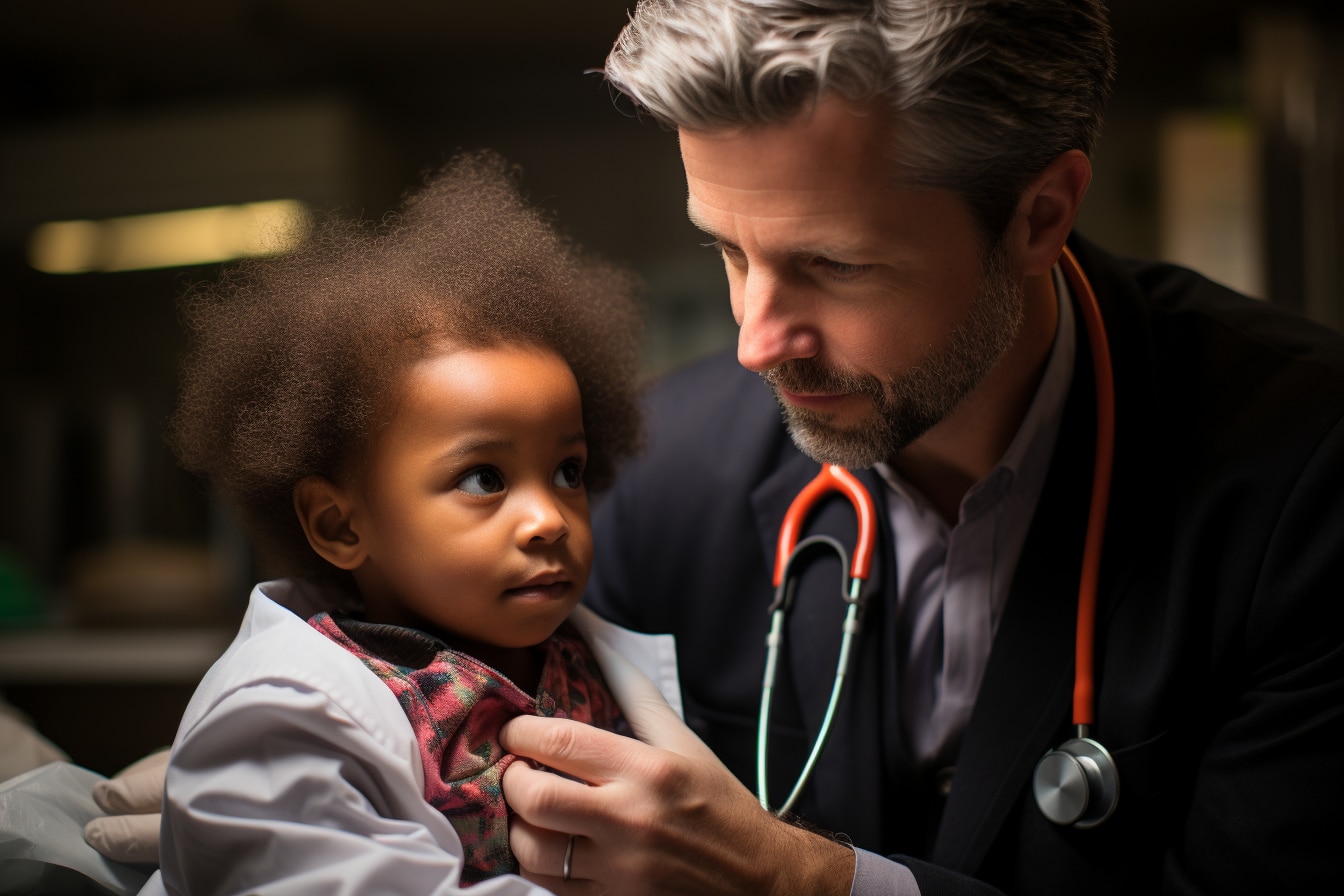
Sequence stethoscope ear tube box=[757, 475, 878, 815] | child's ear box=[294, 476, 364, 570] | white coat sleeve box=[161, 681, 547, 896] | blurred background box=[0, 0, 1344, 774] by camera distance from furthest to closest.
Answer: blurred background box=[0, 0, 1344, 774]
stethoscope ear tube box=[757, 475, 878, 815]
child's ear box=[294, 476, 364, 570]
white coat sleeve box=[161, 681, 547, 896]

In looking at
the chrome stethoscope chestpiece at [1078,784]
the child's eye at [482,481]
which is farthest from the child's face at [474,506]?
the chrome stethoscope chestpiece at [1078,784]

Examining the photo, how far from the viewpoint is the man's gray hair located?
938mm

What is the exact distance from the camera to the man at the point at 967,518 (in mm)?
938

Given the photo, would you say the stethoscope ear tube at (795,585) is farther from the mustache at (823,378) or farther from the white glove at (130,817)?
the white glove at (130,817)

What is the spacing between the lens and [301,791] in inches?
30.1

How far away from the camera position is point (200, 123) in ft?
11.8

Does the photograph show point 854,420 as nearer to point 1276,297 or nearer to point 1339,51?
point 1276,297

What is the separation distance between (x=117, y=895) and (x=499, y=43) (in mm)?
3243

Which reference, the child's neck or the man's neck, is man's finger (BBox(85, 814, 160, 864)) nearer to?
the child's neck

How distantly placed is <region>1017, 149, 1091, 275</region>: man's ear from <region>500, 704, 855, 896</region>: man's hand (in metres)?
0.62

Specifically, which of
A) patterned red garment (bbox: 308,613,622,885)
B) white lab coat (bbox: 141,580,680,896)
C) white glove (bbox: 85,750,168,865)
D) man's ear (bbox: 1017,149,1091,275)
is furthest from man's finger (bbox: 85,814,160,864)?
man's ear (bbox: 1017,149,1091,275)

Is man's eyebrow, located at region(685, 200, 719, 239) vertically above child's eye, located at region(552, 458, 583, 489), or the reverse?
man's eyebrow, located at region(685, 200, 719, 239)

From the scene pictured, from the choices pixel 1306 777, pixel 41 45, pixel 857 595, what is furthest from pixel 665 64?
pixel 41 45

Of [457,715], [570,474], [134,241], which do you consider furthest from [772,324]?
[134,241]
